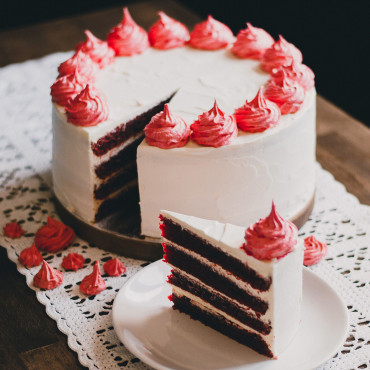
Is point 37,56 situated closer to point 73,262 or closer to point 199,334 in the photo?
point 73,262

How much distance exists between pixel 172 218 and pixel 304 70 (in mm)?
1220

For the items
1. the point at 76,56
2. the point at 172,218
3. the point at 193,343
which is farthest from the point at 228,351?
the point at 76,56

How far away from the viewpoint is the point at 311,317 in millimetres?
3135

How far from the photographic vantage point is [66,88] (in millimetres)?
3779

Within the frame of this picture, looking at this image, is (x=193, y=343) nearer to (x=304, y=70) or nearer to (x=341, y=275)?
(x=341, y=275)

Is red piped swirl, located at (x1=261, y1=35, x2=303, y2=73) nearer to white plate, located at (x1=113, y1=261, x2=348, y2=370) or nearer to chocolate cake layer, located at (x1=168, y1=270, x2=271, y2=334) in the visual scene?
white plate, located at (x1=113, y1=261, x2=348, y2=370)

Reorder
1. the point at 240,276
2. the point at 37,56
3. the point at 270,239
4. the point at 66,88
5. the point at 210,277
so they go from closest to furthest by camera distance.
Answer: the point at 270,239, the point at 240,276, the point at 210,277, the point at 66,88, the point at 37,56

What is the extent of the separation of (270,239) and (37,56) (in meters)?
3.42

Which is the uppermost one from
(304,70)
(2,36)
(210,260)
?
(304,70)

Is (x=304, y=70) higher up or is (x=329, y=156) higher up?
(x=304, y=70)

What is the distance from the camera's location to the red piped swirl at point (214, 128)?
3402 mm

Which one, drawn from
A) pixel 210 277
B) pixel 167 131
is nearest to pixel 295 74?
pixel 167 131

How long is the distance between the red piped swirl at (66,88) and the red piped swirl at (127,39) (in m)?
0.55

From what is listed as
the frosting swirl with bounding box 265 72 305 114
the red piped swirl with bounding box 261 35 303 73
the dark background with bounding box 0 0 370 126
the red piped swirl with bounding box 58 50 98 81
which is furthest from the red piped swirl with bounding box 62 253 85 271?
the dark background with bounding box 0 0 370 126
